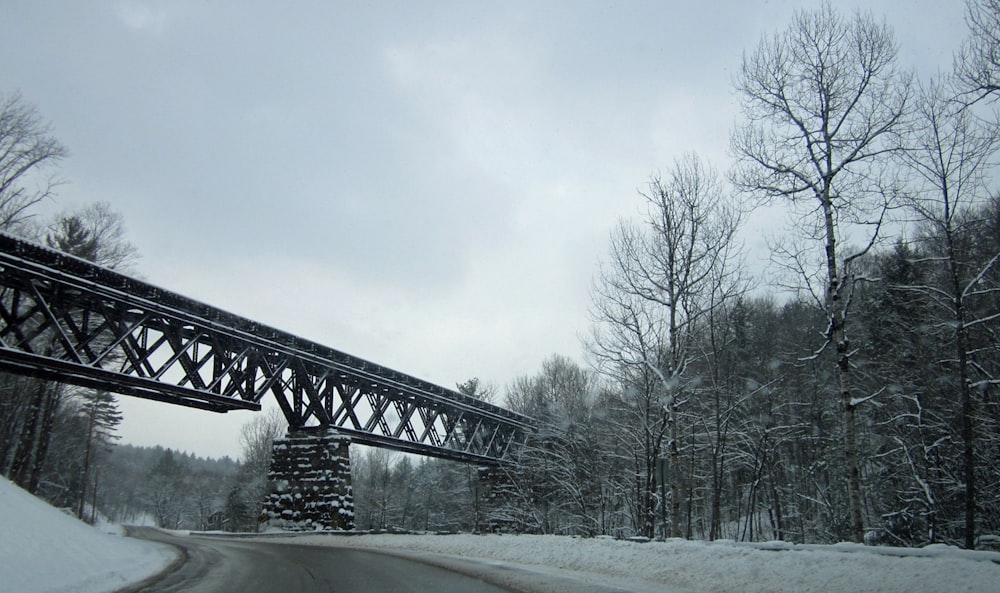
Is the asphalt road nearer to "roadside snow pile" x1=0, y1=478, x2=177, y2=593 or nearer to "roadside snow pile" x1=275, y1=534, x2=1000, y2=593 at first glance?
"roadside snow pile" x1=0, y1=478, x2=177, y2=593

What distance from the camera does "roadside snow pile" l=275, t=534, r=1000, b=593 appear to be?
7.32m

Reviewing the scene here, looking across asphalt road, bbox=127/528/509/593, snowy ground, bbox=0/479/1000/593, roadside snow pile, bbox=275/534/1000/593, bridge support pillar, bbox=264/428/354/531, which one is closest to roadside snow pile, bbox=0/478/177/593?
snowy ground, bbox=0/479/1000/593

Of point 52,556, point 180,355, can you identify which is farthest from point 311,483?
point 52,556

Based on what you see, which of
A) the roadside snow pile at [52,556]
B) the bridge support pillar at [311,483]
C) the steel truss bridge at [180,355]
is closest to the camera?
the roadside snow pile at [52,556]

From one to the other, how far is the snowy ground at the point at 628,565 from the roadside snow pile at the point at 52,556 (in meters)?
0.03

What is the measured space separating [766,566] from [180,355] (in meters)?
22.4

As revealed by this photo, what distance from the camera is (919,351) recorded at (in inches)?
913

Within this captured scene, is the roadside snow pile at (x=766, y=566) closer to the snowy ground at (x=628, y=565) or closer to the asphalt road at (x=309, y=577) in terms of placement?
the snowy ground at (x=628, y=565)

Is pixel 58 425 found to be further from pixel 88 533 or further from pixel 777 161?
pixel 777 161

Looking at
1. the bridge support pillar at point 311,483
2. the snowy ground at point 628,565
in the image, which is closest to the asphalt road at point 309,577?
the snowy ground at point 628,565

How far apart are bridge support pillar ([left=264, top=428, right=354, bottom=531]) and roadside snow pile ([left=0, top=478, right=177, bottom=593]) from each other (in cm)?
1476

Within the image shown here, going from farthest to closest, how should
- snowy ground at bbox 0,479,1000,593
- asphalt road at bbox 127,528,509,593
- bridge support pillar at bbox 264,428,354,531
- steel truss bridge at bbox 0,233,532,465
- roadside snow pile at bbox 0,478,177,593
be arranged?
bridge support pillar at bbox 264,428,354,531 < steel truss bridge at bbox 0,233,532,465 < asphalt road at bbox 127,528,509,593 < roadside snow pile at bbox 0,478,177,593 < snowy ground at bbox 0,479,1000,593

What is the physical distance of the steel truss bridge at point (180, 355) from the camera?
18.9 metres

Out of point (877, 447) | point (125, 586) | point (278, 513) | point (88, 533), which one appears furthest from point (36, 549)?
point (877, 447)
